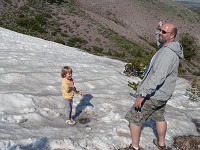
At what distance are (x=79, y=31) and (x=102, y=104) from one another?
31.5m

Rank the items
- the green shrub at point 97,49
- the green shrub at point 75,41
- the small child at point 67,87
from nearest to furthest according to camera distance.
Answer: the small child at point 67,87
the green shrub at point 97,49
the green shrub at point 75,41

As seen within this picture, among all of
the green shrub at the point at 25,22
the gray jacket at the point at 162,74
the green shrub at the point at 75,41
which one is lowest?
the green shrub at the point at 75,41

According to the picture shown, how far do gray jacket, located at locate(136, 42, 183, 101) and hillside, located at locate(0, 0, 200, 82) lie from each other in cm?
1408

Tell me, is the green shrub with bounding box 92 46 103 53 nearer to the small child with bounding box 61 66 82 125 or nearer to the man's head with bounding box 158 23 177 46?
the small child with bounding box 61 66 82 125

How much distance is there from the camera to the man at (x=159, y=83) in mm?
4797

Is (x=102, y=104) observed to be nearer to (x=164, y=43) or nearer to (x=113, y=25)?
(x=164, y=43)

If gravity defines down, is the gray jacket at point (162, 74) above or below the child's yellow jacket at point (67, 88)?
above

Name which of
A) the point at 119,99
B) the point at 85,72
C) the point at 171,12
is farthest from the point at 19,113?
the point at 171,12

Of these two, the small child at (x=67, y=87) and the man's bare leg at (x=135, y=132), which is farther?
the small child at (x=67, y=87)

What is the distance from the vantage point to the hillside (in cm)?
3416

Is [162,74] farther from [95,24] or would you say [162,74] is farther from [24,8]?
[95,24]

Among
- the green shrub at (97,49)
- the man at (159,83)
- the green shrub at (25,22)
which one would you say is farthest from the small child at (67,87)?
the green shrub at (25,22)

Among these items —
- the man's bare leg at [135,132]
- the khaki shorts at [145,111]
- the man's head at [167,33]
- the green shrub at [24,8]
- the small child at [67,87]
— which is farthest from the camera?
the green shrub at [24,8]

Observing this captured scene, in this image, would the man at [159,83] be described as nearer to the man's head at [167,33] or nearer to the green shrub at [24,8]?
the man's head at [167,33]
